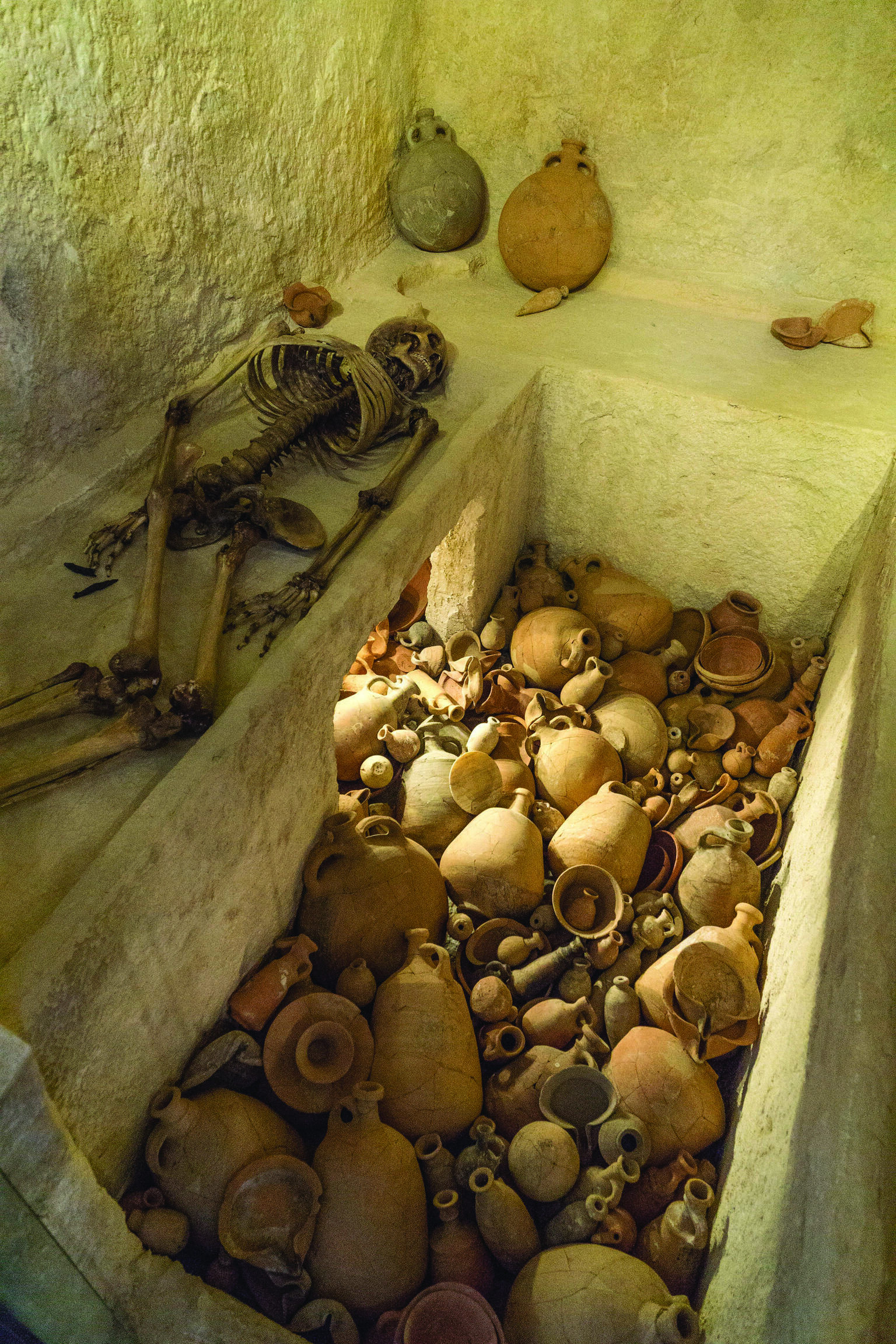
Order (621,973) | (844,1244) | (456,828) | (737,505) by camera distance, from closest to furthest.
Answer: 1. (844,1244)
2. (621,973)
3. (456,828)
4. (737,505)

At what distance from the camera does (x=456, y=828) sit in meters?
3.97

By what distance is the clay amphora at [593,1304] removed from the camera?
2.40m

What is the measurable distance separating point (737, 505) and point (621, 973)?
2.59m

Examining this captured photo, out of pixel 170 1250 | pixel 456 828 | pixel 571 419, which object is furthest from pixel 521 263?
pixel 170 1250

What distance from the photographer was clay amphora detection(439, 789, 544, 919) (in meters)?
3.62

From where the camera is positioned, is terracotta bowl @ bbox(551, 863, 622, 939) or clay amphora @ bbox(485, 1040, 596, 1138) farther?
terracotta bowl @ bbox(551, 863, 622, 939)

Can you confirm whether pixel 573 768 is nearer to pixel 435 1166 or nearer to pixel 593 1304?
pixel 435 1166

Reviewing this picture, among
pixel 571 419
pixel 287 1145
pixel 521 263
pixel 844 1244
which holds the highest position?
pixel 521 263

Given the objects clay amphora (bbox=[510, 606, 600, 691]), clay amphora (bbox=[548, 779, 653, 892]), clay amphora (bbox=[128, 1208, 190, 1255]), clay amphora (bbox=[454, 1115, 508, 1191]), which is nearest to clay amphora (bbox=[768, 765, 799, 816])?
clay amphora (bbox=[548, 779, 653, 892])

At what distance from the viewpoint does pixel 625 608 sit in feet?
16.0

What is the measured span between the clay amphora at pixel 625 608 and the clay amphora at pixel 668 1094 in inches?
89.9

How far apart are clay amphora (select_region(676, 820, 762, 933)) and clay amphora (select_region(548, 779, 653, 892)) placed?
0.23 m

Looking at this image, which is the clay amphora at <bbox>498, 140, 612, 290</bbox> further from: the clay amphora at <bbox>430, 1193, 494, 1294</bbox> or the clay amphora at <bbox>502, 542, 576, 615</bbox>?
the clay amphora at <bbox>430, 1193, 494, 1294</bbox>

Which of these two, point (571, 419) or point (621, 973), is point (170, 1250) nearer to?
Answer: point (621, 973)
